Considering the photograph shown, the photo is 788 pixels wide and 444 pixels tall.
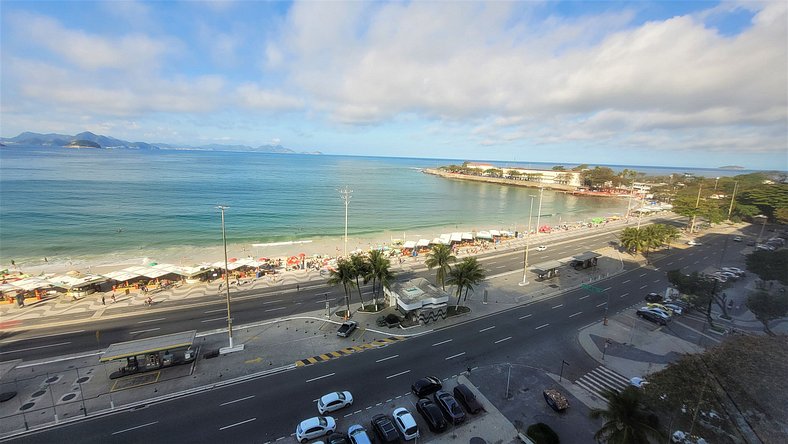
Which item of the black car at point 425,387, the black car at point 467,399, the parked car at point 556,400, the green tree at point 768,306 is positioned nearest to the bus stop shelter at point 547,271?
the green tree at point 768,306

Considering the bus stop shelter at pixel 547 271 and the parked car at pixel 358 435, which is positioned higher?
the bus stop shelter at pixel 547 271

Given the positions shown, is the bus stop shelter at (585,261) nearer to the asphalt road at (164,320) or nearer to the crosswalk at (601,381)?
the crosswalk at (601,381)

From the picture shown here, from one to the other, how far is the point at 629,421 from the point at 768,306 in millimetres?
25863

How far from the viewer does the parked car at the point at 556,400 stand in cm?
2034

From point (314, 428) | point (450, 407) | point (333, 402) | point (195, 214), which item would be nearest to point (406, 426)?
point (450, 407)

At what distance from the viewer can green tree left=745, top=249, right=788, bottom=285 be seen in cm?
3334

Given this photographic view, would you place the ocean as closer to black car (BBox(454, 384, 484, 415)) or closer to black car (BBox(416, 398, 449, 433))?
black car (BBox(454, 384, 484, 415))

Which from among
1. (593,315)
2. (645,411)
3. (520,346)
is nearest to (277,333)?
(520,346)

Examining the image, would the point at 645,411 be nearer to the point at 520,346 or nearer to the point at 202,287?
the point at 520,346

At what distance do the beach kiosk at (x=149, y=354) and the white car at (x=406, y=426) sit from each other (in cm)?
1729

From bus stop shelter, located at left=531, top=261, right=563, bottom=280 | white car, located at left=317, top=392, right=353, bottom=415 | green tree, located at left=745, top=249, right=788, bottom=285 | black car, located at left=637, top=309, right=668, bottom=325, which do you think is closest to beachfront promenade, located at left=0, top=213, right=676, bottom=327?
bus stop shelter, located at left=531, top=261, right=563, bottom=280

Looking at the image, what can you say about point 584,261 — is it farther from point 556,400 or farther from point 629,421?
point 629,421

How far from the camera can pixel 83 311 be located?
34375mm

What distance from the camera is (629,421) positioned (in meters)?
14.1
